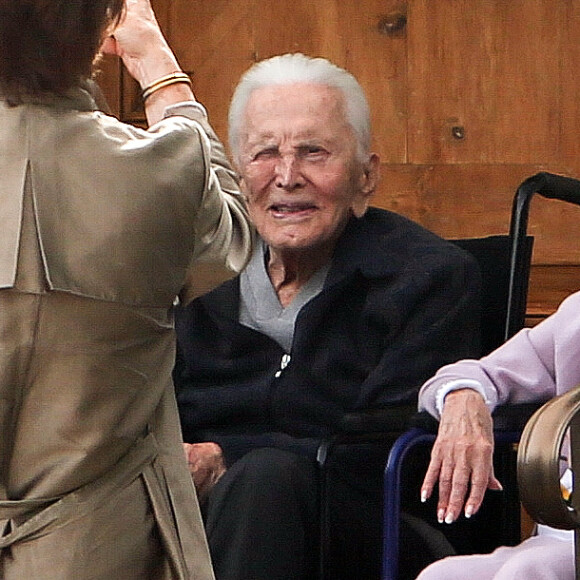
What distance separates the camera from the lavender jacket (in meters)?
2.29

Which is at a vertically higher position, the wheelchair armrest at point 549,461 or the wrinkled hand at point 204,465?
the wheelchair armrest at point 549,461

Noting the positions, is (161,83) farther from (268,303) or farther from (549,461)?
(268,303)

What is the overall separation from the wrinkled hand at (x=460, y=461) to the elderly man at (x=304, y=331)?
27cm

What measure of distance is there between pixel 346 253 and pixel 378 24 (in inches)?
44.2

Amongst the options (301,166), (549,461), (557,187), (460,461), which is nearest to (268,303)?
(301,166)

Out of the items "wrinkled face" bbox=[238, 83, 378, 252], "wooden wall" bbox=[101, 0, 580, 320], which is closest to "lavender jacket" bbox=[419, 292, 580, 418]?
"wrinkled face" bbox=[238, 83, 378, 252]

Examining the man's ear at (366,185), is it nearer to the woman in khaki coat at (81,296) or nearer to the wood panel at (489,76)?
the wood panel at (489,76)

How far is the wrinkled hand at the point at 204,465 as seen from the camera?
2.54 meters

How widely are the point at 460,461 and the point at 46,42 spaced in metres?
0.89

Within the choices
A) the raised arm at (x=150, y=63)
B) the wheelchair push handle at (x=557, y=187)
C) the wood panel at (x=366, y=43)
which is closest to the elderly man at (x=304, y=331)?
the wheelchair push handle at (x=557, y=187)

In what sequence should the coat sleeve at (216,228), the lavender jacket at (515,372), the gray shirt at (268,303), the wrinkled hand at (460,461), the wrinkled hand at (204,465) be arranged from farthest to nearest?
1. the gray shirt at (268,303)
2. the wrinkled hand at (204,465)
3. the lavender jacket at (515,372)
4. the wrinkled hand at (460,461)
5. the coat sleeve at (216,228)

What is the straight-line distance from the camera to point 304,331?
8.70 feet

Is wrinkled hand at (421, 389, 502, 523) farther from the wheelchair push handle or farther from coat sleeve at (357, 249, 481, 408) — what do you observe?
the wheelchair push handle

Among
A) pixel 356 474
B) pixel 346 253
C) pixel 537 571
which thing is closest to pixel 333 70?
pixel 346 253
